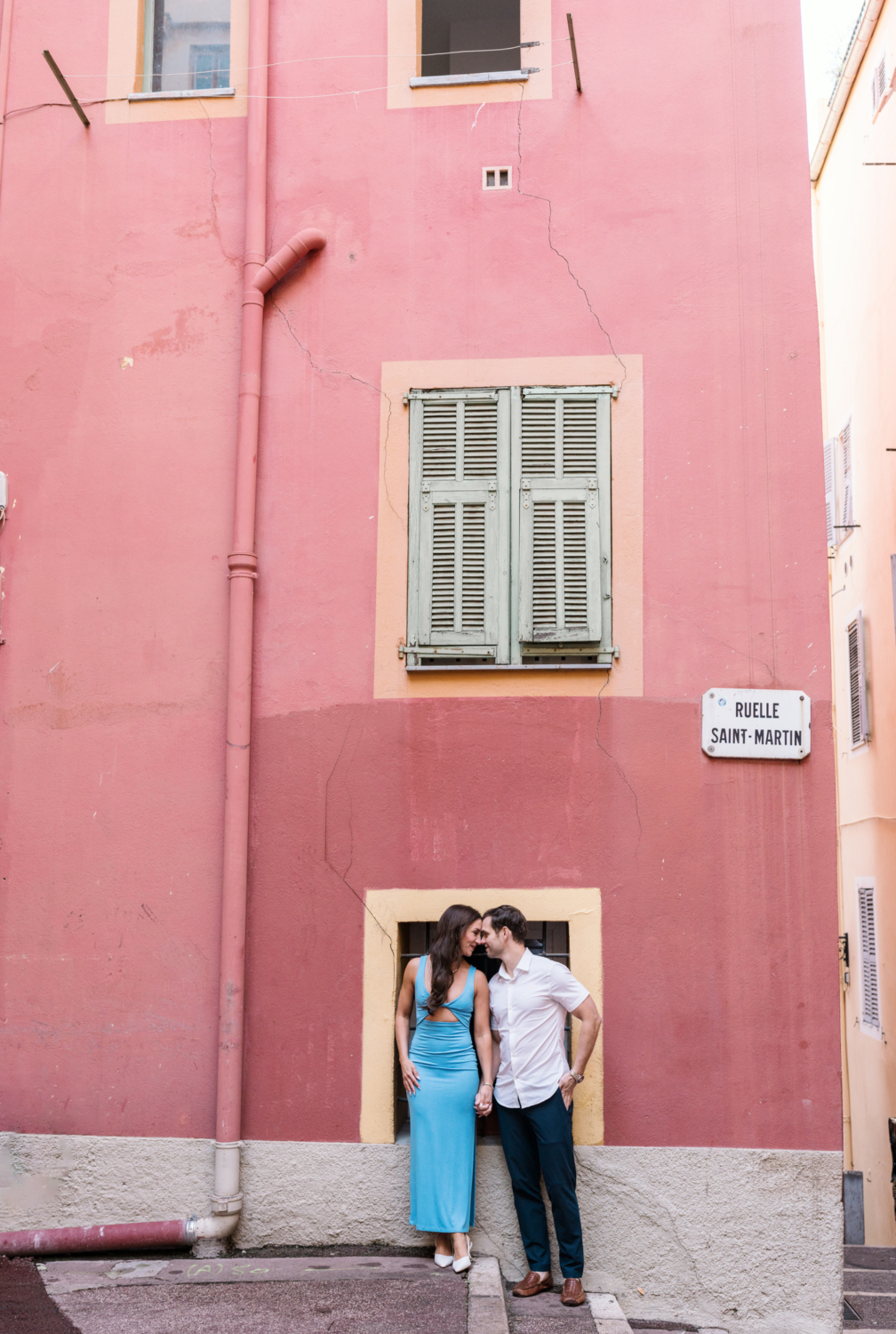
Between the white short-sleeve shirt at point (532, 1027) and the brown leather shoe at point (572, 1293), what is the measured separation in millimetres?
793

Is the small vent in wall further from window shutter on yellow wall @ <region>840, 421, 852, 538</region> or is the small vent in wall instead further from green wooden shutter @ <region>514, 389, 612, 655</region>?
window shutter on yellow wall @ <region>840, 421, 852, 538</region>

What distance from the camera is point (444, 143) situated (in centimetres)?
661

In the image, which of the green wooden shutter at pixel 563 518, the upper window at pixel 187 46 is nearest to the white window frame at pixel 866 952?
the green wooden shutter at pixel 563 518

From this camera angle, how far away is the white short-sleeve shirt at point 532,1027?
213 inches

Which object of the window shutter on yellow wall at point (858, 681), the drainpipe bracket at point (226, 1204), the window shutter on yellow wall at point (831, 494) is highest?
the window shutter on yellow wall at point (831, 494)

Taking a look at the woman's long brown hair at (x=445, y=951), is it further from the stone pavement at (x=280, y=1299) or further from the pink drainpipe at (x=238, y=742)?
the stone pavement at (x=280, y=1299)

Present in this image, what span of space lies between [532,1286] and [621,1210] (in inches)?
22.7

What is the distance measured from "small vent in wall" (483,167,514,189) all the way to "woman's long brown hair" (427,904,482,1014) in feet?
13.0

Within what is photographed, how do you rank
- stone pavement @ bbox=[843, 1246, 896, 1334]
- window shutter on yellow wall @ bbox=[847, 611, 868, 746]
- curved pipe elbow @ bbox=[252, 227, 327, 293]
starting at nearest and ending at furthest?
stone pavement @ bbox=[843, 1246, 896, 1334]
curved pipe elbow @ bbox=[252, 227, 327, 293]
window shutter on yellow wall @ bbox=[847, 611, 868, 746]

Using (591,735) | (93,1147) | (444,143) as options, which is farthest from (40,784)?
(444,143)

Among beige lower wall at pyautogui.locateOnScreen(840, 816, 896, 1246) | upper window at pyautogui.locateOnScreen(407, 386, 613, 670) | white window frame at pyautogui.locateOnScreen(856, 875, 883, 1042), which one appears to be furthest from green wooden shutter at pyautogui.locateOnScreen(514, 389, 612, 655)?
white window frame at pyautogui.locateOnScreen(856, 875, 883, 1042)

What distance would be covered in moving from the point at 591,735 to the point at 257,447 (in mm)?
2394

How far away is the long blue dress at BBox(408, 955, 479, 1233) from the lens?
546 cm

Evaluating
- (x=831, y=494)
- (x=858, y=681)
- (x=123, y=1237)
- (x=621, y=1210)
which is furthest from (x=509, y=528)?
Result: (x=831, y=494)
